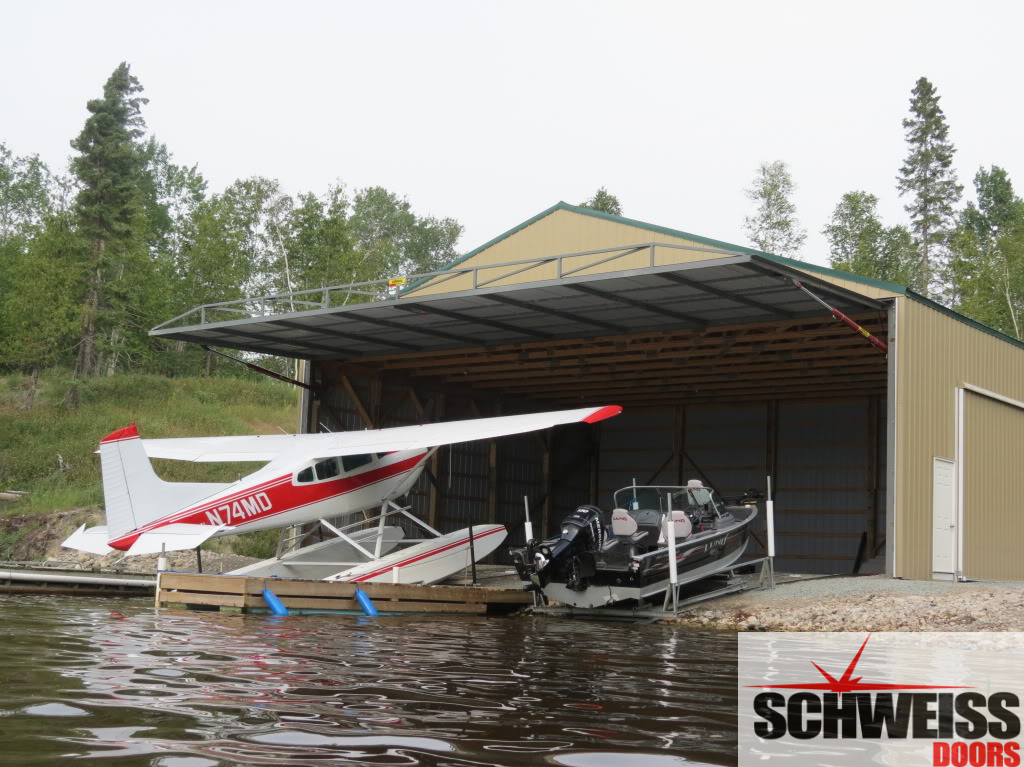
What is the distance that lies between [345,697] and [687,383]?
2029cm

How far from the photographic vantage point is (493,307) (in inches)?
725

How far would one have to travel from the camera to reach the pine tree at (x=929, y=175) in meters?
49.7

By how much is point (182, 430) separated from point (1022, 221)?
40236 mm

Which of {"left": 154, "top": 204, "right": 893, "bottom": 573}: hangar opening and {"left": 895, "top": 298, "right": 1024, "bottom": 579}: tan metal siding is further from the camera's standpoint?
{"left": 154, "top": 204, "right": 893, "bottom": 573}: hangar opening

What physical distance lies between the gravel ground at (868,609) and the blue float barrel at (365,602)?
412 centimetres

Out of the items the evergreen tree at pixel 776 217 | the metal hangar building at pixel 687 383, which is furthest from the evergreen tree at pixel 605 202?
the metal hangar building at pixel 687 383

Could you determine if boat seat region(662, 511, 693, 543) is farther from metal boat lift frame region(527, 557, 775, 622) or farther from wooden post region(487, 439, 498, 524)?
wooden post region(487, 439, 498, 524)

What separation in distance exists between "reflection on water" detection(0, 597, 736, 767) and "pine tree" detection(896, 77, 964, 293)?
4464 centimetres

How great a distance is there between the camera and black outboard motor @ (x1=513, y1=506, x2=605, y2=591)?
14.0 metres

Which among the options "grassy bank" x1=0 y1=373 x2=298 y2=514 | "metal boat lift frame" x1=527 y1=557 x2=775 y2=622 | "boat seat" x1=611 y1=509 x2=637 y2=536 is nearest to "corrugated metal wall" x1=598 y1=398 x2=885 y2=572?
"metal boat lift frame" x1=527 y1=557 x2=775 y2=622

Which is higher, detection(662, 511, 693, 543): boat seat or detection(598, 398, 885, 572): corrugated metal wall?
detection(598, 398, 885, 572): corrugated metal wall

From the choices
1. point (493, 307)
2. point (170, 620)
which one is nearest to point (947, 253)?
point (493, 307)

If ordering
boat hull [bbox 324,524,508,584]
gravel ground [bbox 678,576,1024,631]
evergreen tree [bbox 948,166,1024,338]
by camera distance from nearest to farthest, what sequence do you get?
gravel ground [bbox 678,576,1024,631] → boat hull [bbox 324,524,508,584] → evergreen tree [bbox 948,166,1024,338]

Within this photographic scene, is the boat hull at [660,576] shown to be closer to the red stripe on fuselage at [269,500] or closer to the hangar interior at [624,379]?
the hangar interior at [624,379]
